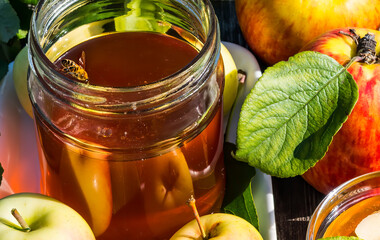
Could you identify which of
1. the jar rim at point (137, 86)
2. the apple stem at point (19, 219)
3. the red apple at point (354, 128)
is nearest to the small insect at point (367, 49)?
the red apple at point (354, 128)

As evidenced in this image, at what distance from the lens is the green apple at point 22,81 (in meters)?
0.88

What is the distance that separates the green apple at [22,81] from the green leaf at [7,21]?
49mm

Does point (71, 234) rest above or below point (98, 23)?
below

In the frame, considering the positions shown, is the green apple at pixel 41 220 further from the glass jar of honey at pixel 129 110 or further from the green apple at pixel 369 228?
the green apple at pixel 369 228

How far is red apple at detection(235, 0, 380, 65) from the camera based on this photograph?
0.96 meters

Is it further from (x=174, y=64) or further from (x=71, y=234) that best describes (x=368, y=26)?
(x=71, y=234)

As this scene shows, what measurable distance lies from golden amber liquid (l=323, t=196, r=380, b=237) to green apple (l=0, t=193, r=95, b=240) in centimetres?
29

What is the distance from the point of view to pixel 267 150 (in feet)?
2.53

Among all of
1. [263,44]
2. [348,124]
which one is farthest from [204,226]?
[263,44]

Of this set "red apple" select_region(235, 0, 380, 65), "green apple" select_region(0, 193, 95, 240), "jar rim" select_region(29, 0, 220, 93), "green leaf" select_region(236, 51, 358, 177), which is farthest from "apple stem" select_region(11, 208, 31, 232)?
"red apple" select_region(235, 0, 380, 65)

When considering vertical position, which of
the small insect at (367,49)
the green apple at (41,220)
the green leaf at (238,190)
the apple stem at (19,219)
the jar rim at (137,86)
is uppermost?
the jar rim at (137,86)

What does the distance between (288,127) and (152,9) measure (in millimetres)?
216

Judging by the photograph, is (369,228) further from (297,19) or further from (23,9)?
(23,9)

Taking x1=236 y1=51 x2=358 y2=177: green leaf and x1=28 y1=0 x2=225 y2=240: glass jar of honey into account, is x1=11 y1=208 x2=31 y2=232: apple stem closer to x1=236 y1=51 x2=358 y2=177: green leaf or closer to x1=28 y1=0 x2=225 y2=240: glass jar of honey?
x1=28 y1=0 x2=225 y2=240: glass jar of honey
